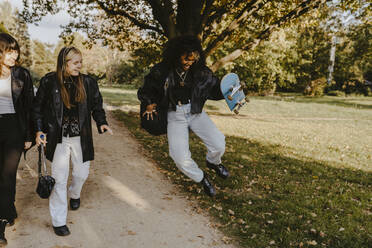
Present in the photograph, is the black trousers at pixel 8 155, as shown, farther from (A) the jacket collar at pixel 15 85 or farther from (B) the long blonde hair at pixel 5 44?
(B) the long blonde hair at pixel 5 44

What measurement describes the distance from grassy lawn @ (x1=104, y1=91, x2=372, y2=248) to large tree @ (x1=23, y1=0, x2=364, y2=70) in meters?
3.64

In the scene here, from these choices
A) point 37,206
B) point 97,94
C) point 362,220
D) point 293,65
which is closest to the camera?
point 97,94

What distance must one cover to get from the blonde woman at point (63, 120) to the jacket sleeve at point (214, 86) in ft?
5.88

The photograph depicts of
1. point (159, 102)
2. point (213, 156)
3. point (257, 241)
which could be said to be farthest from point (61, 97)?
point (257, 241)

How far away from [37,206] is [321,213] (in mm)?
4427

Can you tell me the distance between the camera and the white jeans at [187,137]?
14.4 feet

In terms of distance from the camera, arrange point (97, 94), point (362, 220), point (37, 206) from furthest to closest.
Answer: point (362, 220) → point (37, 206) → point (97, 94)

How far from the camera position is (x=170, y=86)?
4395 millimetres

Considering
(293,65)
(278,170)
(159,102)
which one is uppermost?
(293,65)

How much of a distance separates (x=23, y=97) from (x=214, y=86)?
2.65 m

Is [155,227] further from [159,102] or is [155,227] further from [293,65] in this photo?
[293,65]

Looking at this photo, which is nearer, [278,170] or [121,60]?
[278,170]

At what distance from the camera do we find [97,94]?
391 centimetres

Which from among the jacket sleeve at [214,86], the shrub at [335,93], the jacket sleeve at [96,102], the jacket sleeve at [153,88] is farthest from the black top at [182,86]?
the shrub at [335,93]
